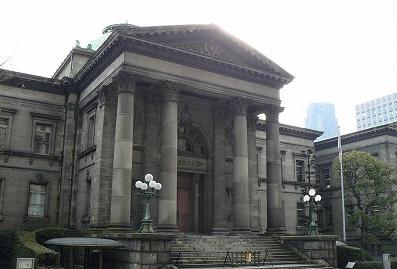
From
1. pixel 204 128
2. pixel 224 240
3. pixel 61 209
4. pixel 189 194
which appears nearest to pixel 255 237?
pixel 224 240

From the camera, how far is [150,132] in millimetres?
31828

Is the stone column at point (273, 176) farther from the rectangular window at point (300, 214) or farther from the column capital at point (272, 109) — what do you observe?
the rectangular window at point (300, 214)

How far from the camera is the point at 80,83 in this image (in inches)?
1393

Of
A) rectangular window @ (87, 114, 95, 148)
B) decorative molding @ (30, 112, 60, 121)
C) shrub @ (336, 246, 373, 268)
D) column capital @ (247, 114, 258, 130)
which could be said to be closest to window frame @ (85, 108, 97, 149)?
rectangular window @ (87, 114, 95, 148)

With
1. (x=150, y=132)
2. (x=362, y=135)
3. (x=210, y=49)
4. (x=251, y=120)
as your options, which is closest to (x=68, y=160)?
(x=150, y=132)

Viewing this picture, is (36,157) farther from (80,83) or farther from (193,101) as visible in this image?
(193,101)

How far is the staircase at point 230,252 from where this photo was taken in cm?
2481

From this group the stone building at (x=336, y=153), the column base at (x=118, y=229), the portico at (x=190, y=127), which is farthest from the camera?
the stone building at (x=336, y=153)

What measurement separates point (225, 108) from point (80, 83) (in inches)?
445

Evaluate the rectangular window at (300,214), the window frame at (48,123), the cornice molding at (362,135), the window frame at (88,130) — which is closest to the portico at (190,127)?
the window frame at (88,130)

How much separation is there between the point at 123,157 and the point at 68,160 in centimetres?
973

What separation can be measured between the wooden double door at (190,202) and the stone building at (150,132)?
77 millimetres

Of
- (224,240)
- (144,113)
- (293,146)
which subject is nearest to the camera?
(224,240)

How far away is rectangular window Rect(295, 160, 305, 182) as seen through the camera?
5117cm
